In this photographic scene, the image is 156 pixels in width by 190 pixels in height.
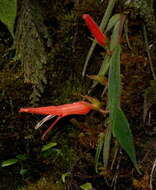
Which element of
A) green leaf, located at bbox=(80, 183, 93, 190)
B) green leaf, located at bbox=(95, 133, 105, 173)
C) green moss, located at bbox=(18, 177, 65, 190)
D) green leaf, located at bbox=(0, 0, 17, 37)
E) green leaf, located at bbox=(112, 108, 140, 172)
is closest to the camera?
green leaf, located at bbox=(112, 108, 140, 172)

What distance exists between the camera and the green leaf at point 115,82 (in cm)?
113

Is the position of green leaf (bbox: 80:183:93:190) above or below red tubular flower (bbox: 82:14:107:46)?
below

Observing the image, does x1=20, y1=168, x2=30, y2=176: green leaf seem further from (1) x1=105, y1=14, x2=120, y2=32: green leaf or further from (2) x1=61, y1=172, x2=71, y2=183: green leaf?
(1) x1=105, y1=14, x2=120, y2=32: green leaf

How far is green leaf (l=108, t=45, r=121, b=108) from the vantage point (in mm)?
1134

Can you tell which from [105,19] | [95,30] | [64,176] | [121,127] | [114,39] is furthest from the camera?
[64,176]

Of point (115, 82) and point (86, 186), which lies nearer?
point (115, 82)

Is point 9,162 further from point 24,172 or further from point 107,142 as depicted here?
point 107,142

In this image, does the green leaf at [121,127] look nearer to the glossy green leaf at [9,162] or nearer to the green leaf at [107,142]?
the green leaf at [107,142]

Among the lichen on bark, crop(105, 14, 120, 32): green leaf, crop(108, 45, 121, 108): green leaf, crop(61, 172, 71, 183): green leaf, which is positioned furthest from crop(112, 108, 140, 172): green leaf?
the lichen on bark

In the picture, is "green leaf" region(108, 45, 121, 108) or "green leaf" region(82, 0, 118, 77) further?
"green leaf" region(82, 0, 118, 77)

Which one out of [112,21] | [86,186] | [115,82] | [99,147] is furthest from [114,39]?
[86,186]

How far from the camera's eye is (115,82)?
45.2 inches

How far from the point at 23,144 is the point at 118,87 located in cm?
66

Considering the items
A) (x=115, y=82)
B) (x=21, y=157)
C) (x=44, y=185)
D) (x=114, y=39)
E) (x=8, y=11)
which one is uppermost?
(x=8, y=11)
